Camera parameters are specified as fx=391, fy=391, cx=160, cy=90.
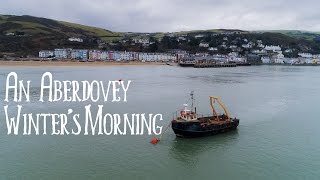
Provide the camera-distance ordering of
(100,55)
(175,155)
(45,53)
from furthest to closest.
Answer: (100,55)
(45,53)
(175,155)

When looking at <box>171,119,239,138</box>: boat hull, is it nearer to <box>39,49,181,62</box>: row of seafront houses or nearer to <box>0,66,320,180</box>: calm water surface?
<box>0,66,320,180</box>: calm water surface

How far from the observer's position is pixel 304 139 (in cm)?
3403

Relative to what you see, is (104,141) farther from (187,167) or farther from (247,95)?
(247,95)

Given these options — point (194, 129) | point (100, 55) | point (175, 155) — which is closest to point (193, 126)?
point (194, 129)

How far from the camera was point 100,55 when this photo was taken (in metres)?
178

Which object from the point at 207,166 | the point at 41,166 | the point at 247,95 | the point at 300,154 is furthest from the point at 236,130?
the point at 247,95

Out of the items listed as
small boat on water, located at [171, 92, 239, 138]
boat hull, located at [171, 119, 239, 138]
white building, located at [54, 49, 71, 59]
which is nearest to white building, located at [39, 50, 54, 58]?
white building, located at [54, 49, 71, 59]

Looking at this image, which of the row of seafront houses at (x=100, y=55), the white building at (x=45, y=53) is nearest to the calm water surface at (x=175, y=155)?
the white building at (x=45, y=53)

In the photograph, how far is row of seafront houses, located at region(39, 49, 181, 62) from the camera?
6649 inches

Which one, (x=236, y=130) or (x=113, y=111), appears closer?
(x=236, y=130)

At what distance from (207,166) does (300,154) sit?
8.07 m

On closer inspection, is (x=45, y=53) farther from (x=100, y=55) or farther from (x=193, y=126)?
(x=193, y=126)

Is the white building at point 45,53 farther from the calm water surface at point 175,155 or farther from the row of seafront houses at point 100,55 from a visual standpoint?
the calm water surface at point 175,155

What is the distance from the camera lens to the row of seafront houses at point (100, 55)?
6649 inches
